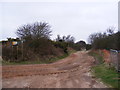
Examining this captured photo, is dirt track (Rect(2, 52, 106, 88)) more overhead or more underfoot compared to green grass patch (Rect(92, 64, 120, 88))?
more underfoot

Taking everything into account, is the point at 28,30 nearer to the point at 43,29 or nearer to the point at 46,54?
the point at 43,29

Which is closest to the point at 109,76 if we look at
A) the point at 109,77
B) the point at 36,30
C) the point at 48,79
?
the point at 109,77

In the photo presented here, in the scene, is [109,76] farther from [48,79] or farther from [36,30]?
[36,30]

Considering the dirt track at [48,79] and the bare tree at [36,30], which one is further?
the bare tree at [36,30]

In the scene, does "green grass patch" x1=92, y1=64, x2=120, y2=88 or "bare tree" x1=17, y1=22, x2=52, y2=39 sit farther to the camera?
"bare tree" x1=17, y1=22, x2=52, y2=39

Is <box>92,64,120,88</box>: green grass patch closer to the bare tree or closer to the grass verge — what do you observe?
the grass verge

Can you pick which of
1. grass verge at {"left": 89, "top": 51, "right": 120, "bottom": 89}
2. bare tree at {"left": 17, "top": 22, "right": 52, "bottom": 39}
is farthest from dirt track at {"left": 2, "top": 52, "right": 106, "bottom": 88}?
bare tree at {"left": 17, "top": 22, "right": 52, "bottom": 39}

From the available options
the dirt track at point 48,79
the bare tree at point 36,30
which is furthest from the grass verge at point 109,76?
the bare tree at point 36,30

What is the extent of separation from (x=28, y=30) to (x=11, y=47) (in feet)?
32.4

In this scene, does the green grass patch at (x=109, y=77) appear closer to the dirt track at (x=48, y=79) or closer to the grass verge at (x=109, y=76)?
the grass verge at (x=109, y=76)

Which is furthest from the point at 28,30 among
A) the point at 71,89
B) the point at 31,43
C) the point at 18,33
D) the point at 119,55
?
the point at 71,89

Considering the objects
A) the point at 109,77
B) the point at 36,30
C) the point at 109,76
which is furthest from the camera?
the point at 36,30

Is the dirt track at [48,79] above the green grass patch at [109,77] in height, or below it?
below

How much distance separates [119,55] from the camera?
10.2 meters
